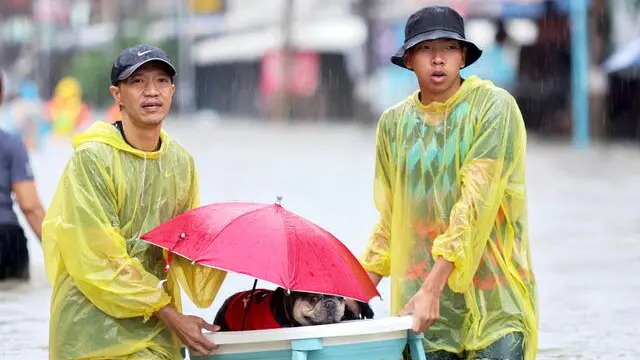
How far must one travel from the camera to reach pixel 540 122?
32500 mm

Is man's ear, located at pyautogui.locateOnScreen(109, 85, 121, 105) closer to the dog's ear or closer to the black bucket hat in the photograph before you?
the black bucket hat

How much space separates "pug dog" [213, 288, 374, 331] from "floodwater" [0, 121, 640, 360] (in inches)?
101

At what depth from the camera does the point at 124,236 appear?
4.88 metres

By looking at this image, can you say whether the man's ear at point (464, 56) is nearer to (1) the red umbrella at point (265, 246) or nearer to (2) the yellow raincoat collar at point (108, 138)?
(1) the red umbrella at point (265, 246)

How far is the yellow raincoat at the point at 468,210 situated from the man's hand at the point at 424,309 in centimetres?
13

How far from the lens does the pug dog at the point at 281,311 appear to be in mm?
4793

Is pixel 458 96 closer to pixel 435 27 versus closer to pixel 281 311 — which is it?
pixel 435 27

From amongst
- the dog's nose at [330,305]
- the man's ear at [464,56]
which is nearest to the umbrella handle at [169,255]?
the dog's nose at [330,305]

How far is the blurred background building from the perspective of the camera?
97.7 feet

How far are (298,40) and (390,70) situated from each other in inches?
522

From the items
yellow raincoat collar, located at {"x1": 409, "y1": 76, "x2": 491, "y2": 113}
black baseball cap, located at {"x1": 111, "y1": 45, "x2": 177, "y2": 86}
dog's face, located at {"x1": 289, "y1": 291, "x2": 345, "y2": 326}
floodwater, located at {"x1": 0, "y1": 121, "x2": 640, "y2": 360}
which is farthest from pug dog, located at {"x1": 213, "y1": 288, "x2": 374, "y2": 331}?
floodwater, located at {"x1": 0, "y1": 121, "x2": 640, "y2": 360}

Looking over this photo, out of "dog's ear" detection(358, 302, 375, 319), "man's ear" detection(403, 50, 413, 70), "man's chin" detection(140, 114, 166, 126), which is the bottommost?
"dog's ear" detection(358, 302, 375, 319)

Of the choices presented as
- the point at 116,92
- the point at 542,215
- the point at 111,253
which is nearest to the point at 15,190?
the point at 116,92

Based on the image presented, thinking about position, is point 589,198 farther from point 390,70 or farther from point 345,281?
point 390,70
